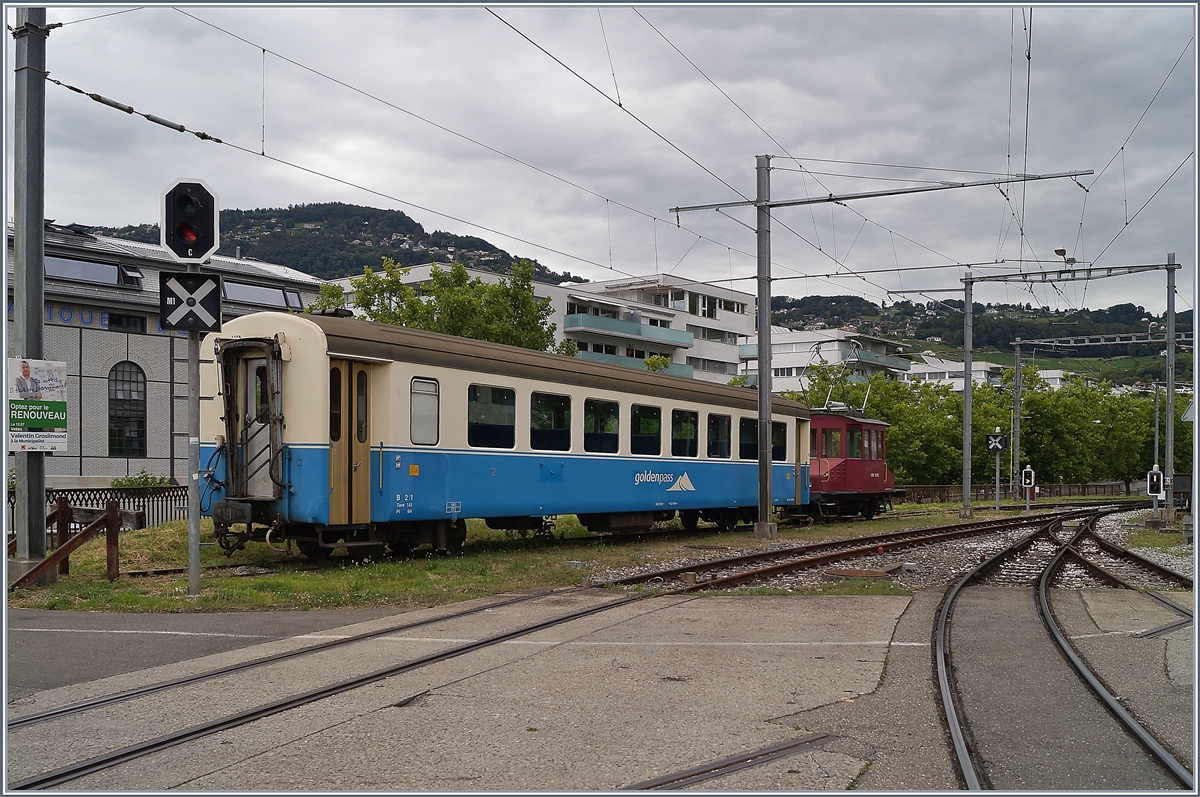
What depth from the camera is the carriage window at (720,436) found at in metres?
21.3

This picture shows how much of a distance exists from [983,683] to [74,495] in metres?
19.9

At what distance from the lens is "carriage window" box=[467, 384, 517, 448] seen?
1503cm

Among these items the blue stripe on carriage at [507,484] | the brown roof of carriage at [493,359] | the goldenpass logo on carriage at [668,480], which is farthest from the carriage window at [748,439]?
the goldenpass logo on carriage at [668,480]

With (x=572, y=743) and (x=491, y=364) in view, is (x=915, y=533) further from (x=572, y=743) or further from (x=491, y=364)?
(x=572, y=743)

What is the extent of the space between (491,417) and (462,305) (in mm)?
15115

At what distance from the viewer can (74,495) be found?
21516 millimetres

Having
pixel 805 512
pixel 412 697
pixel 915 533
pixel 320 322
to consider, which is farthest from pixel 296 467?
pixel 805 512

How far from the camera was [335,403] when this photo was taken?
43.1ft

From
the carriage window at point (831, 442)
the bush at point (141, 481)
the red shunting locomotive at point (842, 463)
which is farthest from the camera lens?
the bush at point (141, 481)

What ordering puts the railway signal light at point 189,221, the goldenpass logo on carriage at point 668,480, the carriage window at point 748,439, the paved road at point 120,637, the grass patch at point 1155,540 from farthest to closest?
the carriage window at point 748,439
the grass patch at point 1155,540
the goldenpass logo on carriage at point 668,480
the railway signal light at point 189,221
the paved road at point 120,637

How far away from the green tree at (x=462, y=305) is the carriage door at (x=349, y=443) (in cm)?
1635

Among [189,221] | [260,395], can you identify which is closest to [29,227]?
[189,221]

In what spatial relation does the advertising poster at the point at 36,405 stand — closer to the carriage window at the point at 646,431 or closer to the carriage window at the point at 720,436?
the carriage window at the point at 646,431

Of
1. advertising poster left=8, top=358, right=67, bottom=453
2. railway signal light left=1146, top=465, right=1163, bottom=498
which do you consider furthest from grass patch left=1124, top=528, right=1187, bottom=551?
advertising poster left=8, top=358, right=67, bottom=453
